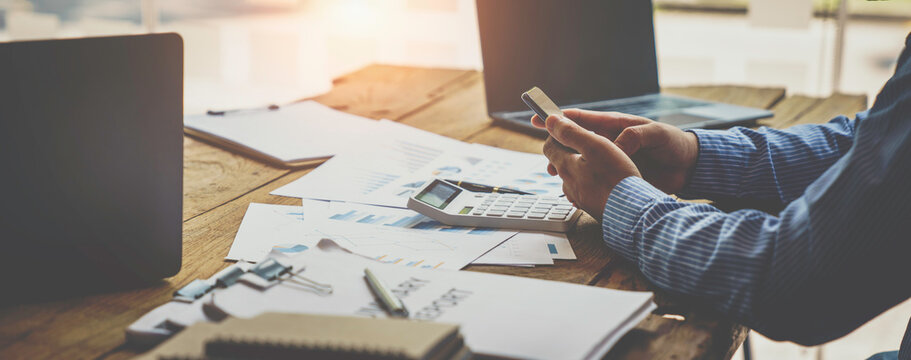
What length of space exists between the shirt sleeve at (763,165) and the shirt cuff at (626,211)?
8.4 inches

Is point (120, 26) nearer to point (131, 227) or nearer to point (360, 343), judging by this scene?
point (131, 227)

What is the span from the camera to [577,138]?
2.77 feet

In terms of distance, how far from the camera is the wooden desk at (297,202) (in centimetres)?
61

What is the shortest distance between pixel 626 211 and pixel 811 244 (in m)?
0.19

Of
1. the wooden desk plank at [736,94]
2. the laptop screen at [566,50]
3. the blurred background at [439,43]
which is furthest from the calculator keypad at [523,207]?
the wooden desk plank at [736,94]

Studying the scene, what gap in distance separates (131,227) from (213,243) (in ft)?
0.40

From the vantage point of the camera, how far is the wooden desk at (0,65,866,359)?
2.00ft

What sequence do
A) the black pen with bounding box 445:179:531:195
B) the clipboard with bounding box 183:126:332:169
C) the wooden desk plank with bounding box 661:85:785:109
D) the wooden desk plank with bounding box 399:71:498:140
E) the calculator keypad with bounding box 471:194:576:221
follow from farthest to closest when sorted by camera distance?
the wooden desk plank with bounding box 661:85:785:109 → the wooden desk plank with bounding box 399:71:498:140 → the clipboard with bounding box 183:126:332:169 → the black pen with bounding box 445:179:531:195 → the calculator keypad with bounding box 471:194:576:221

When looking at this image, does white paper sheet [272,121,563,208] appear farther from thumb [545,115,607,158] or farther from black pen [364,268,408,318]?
black pen [364,268,408,318]

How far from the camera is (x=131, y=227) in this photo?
695mm

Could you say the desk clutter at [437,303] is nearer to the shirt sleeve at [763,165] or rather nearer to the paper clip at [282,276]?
the paper clip at [282,276]

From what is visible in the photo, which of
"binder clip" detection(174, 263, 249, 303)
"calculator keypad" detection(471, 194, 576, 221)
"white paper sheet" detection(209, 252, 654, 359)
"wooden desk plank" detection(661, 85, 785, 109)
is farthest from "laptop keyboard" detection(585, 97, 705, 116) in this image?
"binder clip" detection(174, 263, 249, 303)

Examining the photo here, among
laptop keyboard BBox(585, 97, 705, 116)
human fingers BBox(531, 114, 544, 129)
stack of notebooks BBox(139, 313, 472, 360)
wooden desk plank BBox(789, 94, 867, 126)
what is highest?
human fingers BBox(531, 114, 544, 129)

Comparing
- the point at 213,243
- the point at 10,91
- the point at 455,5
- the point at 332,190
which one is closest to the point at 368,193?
the point at 332,190
